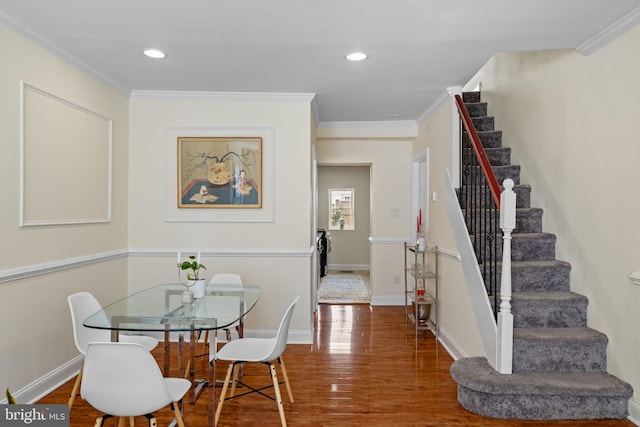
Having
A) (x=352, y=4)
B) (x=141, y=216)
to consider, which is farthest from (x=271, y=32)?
(x=141, y=216)

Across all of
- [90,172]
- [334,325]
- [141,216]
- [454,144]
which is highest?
[454,144]

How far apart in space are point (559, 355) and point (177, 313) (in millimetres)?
2502

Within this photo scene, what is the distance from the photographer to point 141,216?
4.30 metres

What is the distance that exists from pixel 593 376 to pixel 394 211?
3516 mm

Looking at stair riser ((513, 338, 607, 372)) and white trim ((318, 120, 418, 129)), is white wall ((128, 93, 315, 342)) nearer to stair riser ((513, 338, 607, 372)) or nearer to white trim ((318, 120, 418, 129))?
white trim ((318, 120, 418, 129))

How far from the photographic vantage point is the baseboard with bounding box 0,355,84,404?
9.21 feet

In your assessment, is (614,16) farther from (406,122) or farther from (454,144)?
(406,122)

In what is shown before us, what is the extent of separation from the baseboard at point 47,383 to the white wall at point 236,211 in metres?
1.03

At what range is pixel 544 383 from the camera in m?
→ 2.68

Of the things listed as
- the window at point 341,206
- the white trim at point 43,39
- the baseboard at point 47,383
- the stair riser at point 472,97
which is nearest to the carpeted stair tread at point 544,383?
the baseboard at point 47,383

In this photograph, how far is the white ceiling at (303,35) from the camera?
8.02 ft

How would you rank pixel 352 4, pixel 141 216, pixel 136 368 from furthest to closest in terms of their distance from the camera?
pixel 141 216
pixel 352 4
pixel 136 368

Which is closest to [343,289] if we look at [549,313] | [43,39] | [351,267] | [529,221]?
[351,267]

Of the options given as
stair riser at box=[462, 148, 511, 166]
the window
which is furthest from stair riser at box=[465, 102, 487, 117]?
the window
